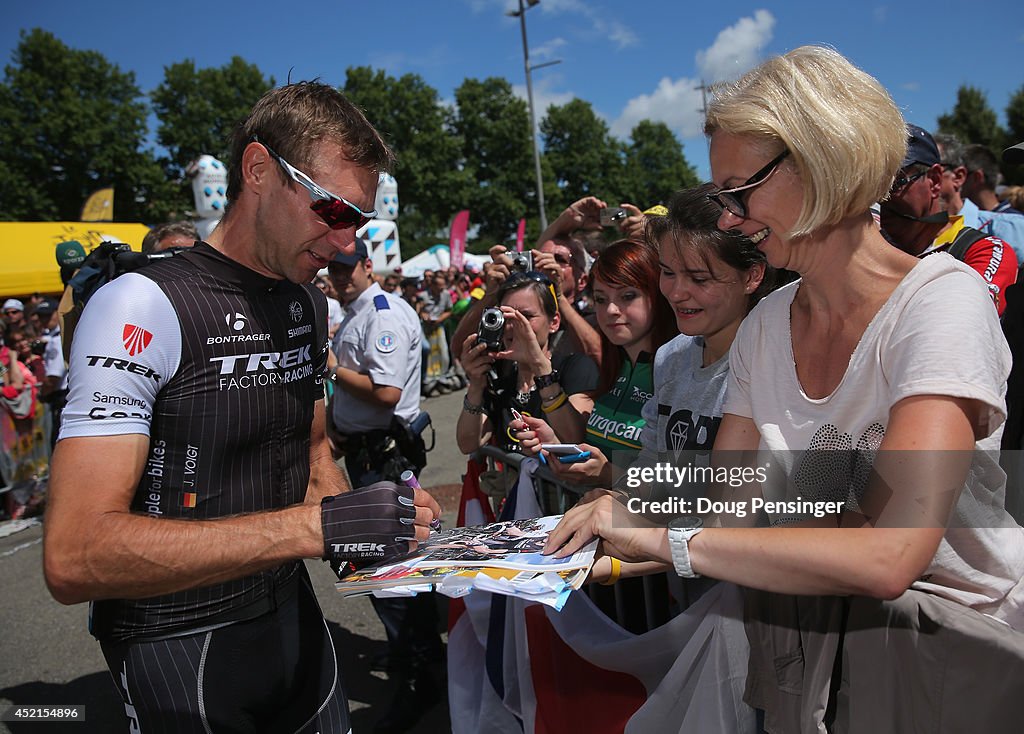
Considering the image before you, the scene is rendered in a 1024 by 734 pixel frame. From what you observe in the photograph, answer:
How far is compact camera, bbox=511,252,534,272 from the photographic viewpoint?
3768mm

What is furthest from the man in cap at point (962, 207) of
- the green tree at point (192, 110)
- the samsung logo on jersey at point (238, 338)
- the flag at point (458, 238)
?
the green tree at point (192, 110)

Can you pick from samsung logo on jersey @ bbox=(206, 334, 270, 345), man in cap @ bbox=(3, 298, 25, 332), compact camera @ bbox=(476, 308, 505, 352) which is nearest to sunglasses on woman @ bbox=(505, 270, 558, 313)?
compact camera @ bbox=(476, 308, 505, 352)

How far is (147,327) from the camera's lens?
1.56 m

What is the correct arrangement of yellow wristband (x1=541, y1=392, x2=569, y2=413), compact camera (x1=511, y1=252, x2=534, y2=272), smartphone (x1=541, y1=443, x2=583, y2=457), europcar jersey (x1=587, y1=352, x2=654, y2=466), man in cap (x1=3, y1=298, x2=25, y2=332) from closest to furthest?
smartphone (x1=541, y1=443, x2=583, y2=457)
europcar jersey (x1=587, y1=352, x2=654, y2=466)
yellow wristband (x1=541, y1=392, x2=569, y2=413)
compact camera (x1=511, y1=252, x2=534, y2=272)
man in cap (x1=3, y1=298, x2=25, y2=332)

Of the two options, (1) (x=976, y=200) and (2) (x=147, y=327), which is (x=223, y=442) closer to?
(2) (x=147, y=327)

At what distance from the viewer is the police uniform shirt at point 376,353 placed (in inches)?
160

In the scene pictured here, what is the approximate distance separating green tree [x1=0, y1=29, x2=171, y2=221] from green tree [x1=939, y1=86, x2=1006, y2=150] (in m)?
41.7

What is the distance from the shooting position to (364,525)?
1543mm

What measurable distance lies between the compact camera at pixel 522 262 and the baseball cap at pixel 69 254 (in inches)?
92.0

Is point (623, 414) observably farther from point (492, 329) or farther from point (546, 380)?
point (492, 329)

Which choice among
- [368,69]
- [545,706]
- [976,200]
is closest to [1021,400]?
[545,706]

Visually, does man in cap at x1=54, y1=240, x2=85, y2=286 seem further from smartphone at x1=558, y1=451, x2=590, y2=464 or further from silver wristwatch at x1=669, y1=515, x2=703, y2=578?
silver wristwatch at x1=669, y1=515, x2=703, y2=578

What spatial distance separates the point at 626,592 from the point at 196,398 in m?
1.55

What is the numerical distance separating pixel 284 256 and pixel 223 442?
0.54m
